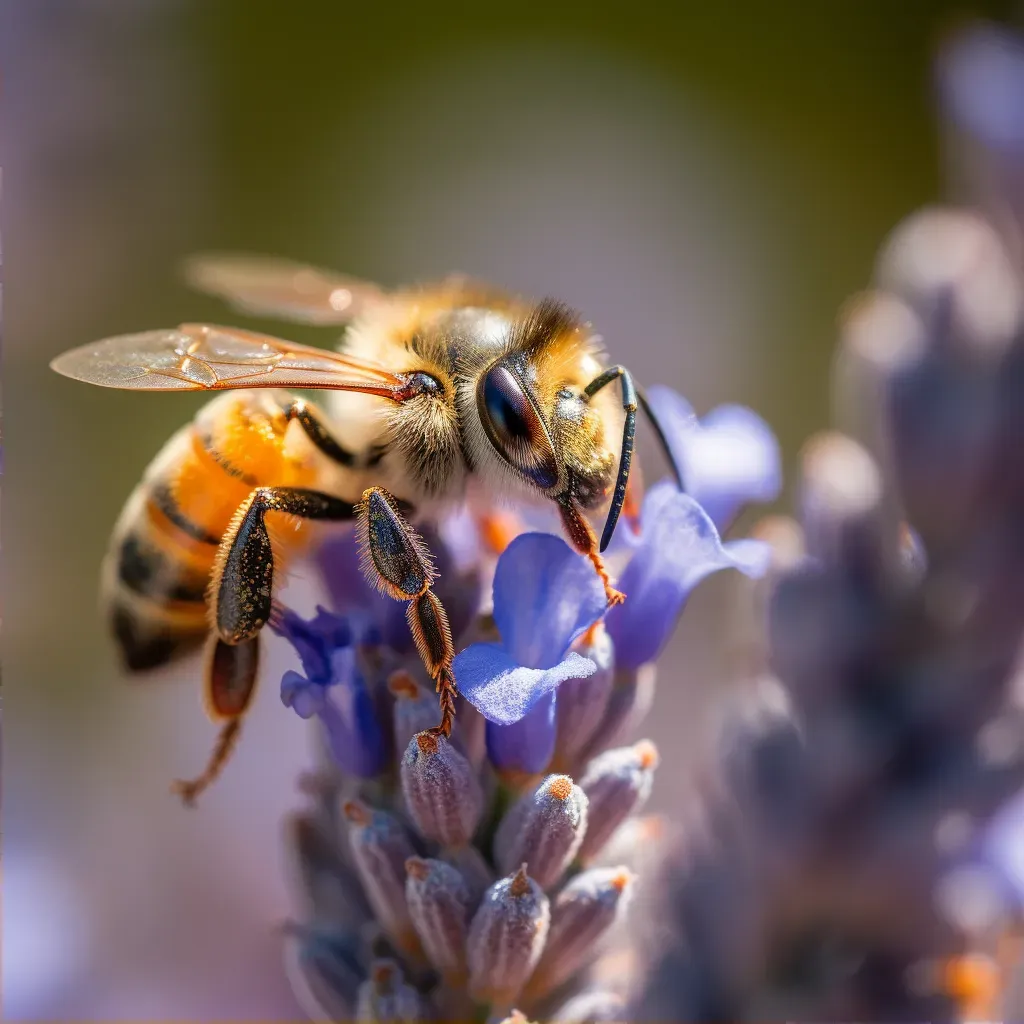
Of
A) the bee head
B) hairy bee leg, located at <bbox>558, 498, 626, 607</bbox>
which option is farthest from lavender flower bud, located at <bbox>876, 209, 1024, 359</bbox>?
hairy bee leg, located at <bbox>558, 498, 626, 607</bbox>

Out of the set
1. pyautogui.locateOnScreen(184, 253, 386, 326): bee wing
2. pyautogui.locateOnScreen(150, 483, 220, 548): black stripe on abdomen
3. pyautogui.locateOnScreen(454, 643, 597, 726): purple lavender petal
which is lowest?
pyautogui.locateOnScreen(454, 643, 597, 726): purple lavender petal

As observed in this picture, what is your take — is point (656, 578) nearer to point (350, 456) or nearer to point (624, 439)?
point (624, 439)

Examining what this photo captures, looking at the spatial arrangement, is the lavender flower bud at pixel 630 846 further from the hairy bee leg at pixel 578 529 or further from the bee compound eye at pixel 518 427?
the bee compound eye at pixel 518 427

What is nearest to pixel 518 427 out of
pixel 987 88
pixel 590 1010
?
pixel 590 1010

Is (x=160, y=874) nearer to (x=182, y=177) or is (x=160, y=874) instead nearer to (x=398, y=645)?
(x=398, y=645)

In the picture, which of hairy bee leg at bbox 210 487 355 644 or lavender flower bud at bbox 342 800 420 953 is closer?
lavender flower bud at bbox 342 800 420 953

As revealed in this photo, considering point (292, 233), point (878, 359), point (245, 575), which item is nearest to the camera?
point (245, 575)

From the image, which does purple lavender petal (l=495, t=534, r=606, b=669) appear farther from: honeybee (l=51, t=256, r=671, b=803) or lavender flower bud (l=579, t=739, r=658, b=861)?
lavender flower bud (l=579, t=739, r=658, b=861)
